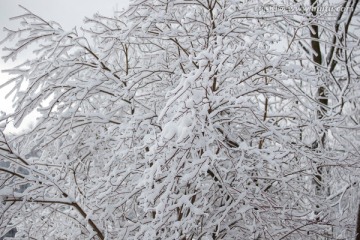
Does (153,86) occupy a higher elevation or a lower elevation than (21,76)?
lower

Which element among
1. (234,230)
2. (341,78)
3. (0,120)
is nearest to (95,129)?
(0,120)

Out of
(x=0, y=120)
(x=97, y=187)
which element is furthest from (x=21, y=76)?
(x=97, y=187)

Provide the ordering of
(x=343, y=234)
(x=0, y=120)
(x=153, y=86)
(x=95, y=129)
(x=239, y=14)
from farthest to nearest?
(x=343, y=234) → (x=153, y=86) → (x=95, y=129) → (x=239, y=14) → (x=0, y=120)

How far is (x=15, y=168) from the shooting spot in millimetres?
2854

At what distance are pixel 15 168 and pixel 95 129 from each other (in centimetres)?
80

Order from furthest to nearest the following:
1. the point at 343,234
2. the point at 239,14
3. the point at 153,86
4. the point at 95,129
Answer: the point at 343,234
the point at 153,86
the point at 95,129
the point at 239,14

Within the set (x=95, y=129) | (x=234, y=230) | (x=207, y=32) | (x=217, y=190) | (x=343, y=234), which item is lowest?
(x=343, y=234)

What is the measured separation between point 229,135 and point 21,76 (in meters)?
1.91

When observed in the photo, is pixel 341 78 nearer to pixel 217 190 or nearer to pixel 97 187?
pixel 217 190

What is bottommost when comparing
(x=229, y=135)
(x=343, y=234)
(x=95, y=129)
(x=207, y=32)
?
(x=343, y=234)

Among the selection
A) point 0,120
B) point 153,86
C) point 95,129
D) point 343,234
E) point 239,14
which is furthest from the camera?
point 343,234

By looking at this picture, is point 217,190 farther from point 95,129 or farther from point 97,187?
point 95,129

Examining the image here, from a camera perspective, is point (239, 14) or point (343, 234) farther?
point (343, 234)

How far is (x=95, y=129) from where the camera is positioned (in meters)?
3.27
